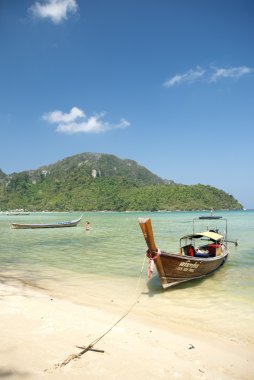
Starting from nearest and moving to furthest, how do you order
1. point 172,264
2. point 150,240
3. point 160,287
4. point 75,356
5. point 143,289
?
1. point 75,356
2. point 150,240
3. point 172,264
4. point 143,289
5. point 160,287

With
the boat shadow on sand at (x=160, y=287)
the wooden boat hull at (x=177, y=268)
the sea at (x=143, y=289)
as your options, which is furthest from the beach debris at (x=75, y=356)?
the boat shadow on sand at (x=160, y=287)

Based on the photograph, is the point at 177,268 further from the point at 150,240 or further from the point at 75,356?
the point at 75,356

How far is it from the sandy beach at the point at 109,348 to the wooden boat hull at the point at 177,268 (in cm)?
257

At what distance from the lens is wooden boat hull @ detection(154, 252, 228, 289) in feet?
34.5

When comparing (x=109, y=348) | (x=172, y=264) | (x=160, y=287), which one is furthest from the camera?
(x=160, y=287)

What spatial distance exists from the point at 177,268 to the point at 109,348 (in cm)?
577

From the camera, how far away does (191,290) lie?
11352mm

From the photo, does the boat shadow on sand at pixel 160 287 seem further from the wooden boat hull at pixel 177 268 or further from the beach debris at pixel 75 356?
the beach debris at pixel 75 356

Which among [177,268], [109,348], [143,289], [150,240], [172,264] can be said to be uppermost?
[150,240]

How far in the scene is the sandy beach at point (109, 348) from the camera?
4.88m

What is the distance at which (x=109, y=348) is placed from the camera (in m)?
5.70

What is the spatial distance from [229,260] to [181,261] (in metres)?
8.63

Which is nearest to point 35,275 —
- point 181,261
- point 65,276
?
point 65,276

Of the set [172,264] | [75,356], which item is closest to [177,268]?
[172,264]
